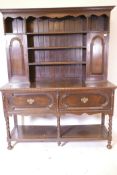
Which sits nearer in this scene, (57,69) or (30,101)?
(30,101)

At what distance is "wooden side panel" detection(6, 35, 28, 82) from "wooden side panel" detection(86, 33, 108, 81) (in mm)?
853

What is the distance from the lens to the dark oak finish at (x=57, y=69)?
2.11m

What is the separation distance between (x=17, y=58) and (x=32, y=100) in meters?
0.61

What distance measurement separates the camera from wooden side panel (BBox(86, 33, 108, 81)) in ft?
7.24

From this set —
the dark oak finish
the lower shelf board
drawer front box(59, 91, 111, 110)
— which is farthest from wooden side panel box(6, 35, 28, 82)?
the lower shelf board

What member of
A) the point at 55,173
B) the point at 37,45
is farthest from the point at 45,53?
the point at 55,173

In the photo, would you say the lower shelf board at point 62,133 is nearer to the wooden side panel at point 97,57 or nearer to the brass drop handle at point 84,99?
the brass drop handle at point 84,99

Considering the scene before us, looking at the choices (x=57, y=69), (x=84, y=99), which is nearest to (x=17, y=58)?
(x=57, y=69)

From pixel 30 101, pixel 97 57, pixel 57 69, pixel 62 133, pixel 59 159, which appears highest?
pixel 97 57

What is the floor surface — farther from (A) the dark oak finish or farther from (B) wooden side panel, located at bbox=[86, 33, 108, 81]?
(B) wooden side panel, located at bbox=[86, 33, 108, 81]

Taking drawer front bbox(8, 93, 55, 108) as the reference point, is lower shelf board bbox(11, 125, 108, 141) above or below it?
below

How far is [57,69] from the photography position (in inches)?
100

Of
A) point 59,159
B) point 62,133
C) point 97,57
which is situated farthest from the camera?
point 62,133

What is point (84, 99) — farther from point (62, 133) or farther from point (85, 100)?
point (62, 133)
